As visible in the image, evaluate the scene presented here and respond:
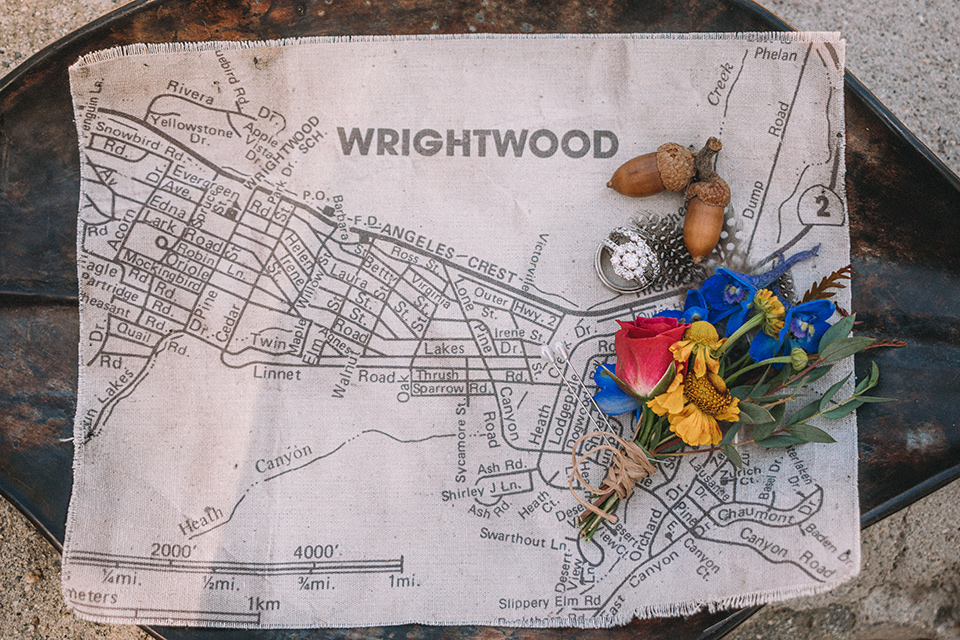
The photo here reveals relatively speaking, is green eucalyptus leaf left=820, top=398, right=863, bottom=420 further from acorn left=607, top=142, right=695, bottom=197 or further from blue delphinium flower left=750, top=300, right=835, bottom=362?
acorn left=607, top=142, right=695, bottom=197

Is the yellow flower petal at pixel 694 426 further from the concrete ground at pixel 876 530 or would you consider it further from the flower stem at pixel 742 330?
the concrete ground at pixel 876 530

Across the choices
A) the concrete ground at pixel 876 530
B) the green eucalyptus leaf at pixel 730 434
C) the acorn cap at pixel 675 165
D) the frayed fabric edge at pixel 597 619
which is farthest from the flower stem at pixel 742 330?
the concrete ground at pixel 876 530

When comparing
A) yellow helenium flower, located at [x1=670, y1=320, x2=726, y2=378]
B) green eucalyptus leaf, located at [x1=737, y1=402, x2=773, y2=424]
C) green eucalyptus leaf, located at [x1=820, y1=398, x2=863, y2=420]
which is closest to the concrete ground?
green eucalyptus leaf, located at [x1=820, y1=398, x2=863, y2=420]

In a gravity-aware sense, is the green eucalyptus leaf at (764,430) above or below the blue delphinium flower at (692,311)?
below

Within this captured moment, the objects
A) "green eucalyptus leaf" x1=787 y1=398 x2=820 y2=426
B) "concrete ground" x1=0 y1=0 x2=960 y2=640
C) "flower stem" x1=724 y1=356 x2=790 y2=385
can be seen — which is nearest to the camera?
"flower stem" x1=724 y1=356 x2=790 y2=385

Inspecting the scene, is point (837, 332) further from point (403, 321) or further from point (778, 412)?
point (403, 321)

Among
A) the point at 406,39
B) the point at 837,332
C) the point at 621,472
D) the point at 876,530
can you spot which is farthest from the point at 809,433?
the point at 406,39
